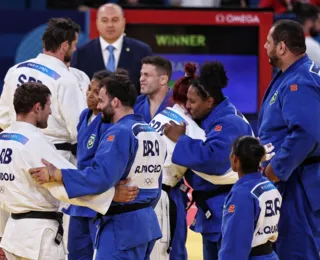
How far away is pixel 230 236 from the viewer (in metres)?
6.61

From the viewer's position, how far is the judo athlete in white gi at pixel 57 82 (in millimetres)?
8414

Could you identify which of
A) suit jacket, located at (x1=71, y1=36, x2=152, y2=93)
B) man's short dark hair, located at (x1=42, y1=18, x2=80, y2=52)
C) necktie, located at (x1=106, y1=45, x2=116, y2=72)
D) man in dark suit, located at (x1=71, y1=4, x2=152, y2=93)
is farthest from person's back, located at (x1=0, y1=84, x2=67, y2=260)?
necktie, located at (x1=106, y1=45, x2=116, y2=72)

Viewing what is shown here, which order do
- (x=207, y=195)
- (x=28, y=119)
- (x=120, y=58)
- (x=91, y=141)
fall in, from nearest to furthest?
(x=28, y=119) < (x=91, y=141) < (x=207, y=195) < (x=120, y=58)

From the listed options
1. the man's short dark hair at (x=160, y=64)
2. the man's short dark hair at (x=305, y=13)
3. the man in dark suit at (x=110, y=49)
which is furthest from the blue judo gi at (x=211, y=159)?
the man's short dark hair at (x=305, y=13)

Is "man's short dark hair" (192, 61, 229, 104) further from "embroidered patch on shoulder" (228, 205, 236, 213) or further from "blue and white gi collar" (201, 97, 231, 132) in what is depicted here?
"embroidered patch on shoulder" (228, 205, 236, 213)

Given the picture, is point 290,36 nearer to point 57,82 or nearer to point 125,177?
point 125,177

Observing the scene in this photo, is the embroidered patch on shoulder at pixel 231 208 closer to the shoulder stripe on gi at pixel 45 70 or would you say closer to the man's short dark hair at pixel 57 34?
the shoulder stripe on gi at pixel 45 70

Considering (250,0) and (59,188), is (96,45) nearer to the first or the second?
(59,188)

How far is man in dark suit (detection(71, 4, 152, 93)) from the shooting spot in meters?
10.9

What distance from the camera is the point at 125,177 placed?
22.9 ft

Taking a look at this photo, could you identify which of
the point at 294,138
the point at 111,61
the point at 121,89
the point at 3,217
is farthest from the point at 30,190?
the point at 111,61

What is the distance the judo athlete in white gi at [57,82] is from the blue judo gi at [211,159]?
4.12 feet

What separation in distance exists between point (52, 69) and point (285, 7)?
303 inches

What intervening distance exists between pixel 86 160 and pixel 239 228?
1.38 meters
